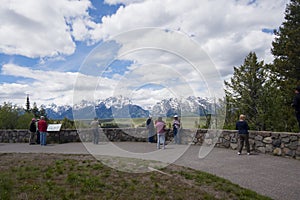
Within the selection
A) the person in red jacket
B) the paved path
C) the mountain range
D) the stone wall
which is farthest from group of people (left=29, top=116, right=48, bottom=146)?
the paved path

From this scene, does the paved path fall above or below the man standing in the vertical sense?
below

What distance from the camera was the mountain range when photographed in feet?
27.1

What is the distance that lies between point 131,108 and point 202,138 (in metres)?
4.65

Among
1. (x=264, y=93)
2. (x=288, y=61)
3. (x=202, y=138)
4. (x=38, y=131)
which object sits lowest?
(x=202, y=138)

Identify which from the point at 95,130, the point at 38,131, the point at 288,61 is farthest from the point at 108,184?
the point at 288,61

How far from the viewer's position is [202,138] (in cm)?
1241

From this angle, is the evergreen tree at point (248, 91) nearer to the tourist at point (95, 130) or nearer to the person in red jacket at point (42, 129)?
the tourist at point (95, 130)

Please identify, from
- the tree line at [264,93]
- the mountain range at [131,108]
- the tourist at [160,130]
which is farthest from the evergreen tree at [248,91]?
the tourist at [160,130]

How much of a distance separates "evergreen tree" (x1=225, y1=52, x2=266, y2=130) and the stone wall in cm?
702

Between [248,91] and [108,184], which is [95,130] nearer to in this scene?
[108,184]

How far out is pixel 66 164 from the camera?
7523 millimetres

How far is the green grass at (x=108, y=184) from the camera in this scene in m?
4.75

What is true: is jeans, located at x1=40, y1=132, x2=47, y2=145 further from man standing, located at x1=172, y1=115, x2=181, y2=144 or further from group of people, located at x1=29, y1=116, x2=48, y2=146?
man standing, located at x1=172, y1=115, x2=181, y2=144

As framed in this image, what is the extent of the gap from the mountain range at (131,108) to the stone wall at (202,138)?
A: 1.28 metres
